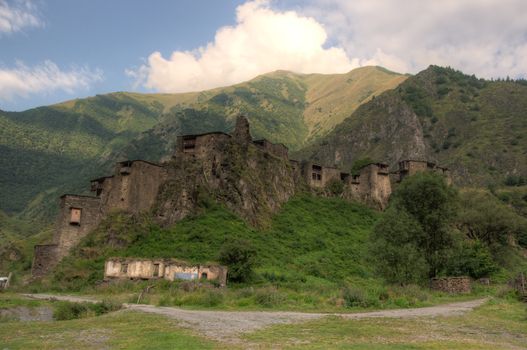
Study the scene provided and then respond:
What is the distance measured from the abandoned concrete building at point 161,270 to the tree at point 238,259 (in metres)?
0.97

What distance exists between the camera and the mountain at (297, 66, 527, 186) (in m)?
120

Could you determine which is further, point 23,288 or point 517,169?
point 517,169

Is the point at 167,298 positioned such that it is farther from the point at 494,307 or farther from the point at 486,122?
the point at 486,122

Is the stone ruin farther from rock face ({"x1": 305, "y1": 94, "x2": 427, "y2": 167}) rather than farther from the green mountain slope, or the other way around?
rock face ({"x1": 305, "y1": 94, "x2": 427, "y2": 167})

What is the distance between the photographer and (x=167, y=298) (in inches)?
1200

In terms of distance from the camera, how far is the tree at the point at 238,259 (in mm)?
43625

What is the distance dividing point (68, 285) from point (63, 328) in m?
30.1

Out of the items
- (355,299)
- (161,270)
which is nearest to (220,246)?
(161,270)

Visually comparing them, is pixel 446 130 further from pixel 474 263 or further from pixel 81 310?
pixel 81 310

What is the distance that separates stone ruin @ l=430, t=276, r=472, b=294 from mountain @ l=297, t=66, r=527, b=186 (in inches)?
3187

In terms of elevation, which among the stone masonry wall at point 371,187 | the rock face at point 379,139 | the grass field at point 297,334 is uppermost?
the rock face at point 379,139

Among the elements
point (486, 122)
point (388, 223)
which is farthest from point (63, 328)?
point (486, 122)

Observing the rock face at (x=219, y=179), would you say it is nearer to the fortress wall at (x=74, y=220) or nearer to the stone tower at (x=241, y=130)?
the stone tower at (x=241, y=130)

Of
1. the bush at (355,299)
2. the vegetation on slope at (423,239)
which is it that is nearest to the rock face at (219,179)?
the vegetation on slope at (423,239)
